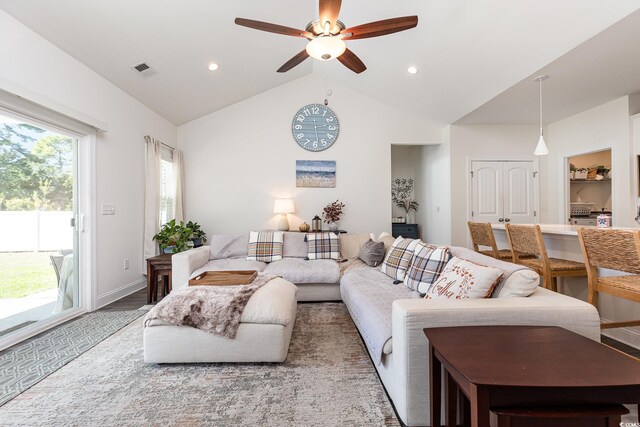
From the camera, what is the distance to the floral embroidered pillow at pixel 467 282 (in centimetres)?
168

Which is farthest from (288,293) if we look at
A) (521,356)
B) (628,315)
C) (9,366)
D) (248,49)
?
(248,49)

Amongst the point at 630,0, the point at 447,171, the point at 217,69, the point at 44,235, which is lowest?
the point at 44,235

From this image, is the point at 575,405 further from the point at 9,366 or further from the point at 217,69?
the point at 217,69

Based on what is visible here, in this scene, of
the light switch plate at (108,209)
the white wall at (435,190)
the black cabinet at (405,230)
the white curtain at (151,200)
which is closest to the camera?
the light switch plate at (108,209)

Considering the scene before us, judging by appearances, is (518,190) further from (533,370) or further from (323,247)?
(533,370)

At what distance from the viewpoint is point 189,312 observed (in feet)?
6.65

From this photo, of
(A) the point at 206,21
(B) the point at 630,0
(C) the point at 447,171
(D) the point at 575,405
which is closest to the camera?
(D) the point at 575,405

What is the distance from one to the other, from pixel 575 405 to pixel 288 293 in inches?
75.3

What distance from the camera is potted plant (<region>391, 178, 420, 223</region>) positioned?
21.6 feet

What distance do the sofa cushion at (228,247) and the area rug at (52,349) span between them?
3.65 feet

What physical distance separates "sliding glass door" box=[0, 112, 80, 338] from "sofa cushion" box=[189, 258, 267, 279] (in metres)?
1.26

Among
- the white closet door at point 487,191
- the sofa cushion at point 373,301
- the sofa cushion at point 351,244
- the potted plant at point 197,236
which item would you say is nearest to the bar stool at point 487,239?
the sofa cushion at point 373,301

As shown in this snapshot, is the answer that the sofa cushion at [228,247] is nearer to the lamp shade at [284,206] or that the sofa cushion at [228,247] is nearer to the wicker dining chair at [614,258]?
the lamp shade at [284,206]

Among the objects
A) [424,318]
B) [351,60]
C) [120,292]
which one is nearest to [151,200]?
[120,292]
